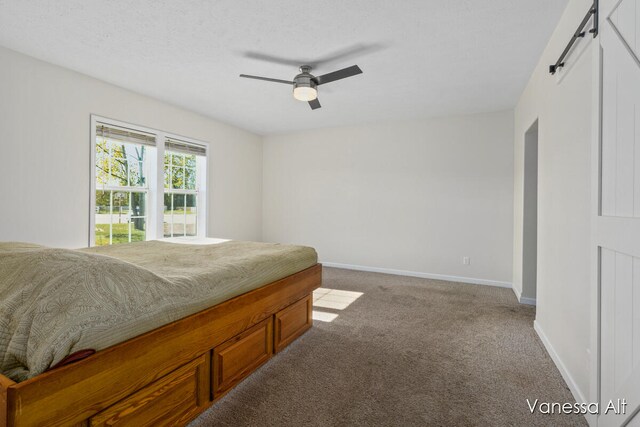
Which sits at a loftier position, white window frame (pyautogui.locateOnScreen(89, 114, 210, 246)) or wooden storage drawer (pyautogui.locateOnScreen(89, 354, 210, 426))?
white window frame (pyautogui.locateOnScreen(89, 114, 210, 246))

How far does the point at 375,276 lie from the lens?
4.82 metres

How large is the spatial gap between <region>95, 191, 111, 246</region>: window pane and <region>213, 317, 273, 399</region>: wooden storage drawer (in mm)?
2628

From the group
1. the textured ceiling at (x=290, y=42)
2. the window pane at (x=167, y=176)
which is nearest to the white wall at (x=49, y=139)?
the textured ceiling at (x=290, y=42)

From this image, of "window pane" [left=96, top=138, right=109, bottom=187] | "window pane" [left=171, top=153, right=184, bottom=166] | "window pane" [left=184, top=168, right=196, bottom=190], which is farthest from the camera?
"window pane" [left=184, top=168, right=196, bottom=190]

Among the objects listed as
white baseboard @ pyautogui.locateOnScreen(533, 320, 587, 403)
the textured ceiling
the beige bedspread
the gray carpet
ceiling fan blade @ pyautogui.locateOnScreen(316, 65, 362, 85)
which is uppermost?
the textured ceiling

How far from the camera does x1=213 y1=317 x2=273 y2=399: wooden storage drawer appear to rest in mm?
1750

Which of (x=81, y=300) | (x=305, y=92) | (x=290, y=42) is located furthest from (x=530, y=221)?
(x=81, y=300)

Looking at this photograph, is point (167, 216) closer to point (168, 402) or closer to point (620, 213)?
point (168, 402)

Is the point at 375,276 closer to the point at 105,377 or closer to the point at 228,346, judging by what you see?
the point at 228,346

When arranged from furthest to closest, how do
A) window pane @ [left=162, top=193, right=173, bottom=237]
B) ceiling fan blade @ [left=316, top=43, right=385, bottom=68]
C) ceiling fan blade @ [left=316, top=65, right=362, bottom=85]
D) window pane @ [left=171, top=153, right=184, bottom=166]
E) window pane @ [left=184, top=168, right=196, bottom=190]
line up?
window pane @ [left=184, top=168, right=196, bottom=190]
window pane @ [left=171, top=153, right=184, bottom=166]
window pane @ [left=162, top=193, right=173, bottom=237]
ceiling fan blade @ [left=316, top=43, right=385, bottom=68]
ceiling fan blade @ [left=316, top=65, right=362, bottom=85]

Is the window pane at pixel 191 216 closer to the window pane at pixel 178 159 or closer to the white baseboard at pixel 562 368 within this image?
the window pane at pixel 178 159

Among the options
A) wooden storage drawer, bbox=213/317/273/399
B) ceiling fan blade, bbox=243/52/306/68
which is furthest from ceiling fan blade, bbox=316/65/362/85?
wooden storage drawer, bbox=213/317/273/399

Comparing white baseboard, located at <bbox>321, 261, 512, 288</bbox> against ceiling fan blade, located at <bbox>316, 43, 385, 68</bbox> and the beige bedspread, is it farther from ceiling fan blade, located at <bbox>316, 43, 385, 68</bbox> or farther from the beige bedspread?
the beige bedspread

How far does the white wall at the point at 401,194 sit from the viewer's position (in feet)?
14.3
